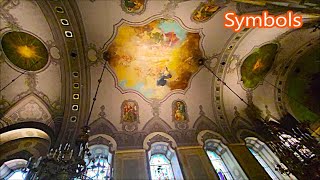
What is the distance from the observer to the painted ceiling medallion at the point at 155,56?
9.10m

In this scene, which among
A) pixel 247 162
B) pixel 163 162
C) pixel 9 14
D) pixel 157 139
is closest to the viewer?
pixel 9 14

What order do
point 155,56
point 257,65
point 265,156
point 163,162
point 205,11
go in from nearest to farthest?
point 205,11 < point 163,162 < point 265,156 < point 155,56 < point 257,65

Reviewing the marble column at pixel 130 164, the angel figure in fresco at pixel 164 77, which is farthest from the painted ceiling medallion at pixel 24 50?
the angel figure in fresco at pixel 164 77

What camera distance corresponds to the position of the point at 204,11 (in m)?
8.73

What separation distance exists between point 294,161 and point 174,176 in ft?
12.8

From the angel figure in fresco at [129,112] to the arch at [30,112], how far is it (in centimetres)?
296

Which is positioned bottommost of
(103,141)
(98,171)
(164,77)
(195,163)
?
(98,171)

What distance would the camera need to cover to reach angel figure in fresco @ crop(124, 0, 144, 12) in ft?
26.4

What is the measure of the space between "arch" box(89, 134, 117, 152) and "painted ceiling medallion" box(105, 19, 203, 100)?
239 centimetres

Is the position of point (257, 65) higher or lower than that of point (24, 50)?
higher

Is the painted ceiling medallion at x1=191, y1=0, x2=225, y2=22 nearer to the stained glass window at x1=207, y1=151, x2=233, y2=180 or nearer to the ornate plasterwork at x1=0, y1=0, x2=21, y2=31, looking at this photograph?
the stained glass window at x1=207, y1=151, x2=233, y2=180

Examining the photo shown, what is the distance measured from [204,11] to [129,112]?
5.30m

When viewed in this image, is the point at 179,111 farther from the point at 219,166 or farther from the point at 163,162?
the point at 219,166

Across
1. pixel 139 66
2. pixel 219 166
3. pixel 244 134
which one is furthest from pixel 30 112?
pixel 244 134
